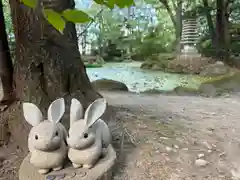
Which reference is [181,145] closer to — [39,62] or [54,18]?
[39,62]

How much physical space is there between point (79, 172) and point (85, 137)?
0.15 m

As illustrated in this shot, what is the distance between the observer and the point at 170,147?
1533 mm

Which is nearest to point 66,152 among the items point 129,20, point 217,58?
point 217,58

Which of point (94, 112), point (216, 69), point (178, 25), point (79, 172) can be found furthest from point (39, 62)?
point (178, 25)

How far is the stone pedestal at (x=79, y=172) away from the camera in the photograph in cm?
120

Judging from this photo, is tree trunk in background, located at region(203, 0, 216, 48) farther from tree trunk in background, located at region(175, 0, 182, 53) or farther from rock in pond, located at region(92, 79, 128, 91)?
rock in pond, located at region(92, 79, 128, 91)

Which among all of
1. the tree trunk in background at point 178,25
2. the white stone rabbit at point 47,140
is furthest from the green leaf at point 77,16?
the tree trunk in background at point 178,25

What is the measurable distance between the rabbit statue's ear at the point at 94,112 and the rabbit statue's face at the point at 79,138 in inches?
1.0

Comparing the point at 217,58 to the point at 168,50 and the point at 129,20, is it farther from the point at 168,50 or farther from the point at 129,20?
the point at 129,20

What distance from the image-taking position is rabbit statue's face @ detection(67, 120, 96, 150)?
118cm

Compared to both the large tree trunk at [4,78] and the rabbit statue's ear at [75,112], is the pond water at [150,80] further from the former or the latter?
the rabbit statue's ear at [75,112]

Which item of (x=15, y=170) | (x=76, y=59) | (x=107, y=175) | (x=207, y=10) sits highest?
Answer: (x=207, y=10)

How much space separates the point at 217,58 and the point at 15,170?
5.26 m

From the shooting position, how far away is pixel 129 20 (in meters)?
9.05
